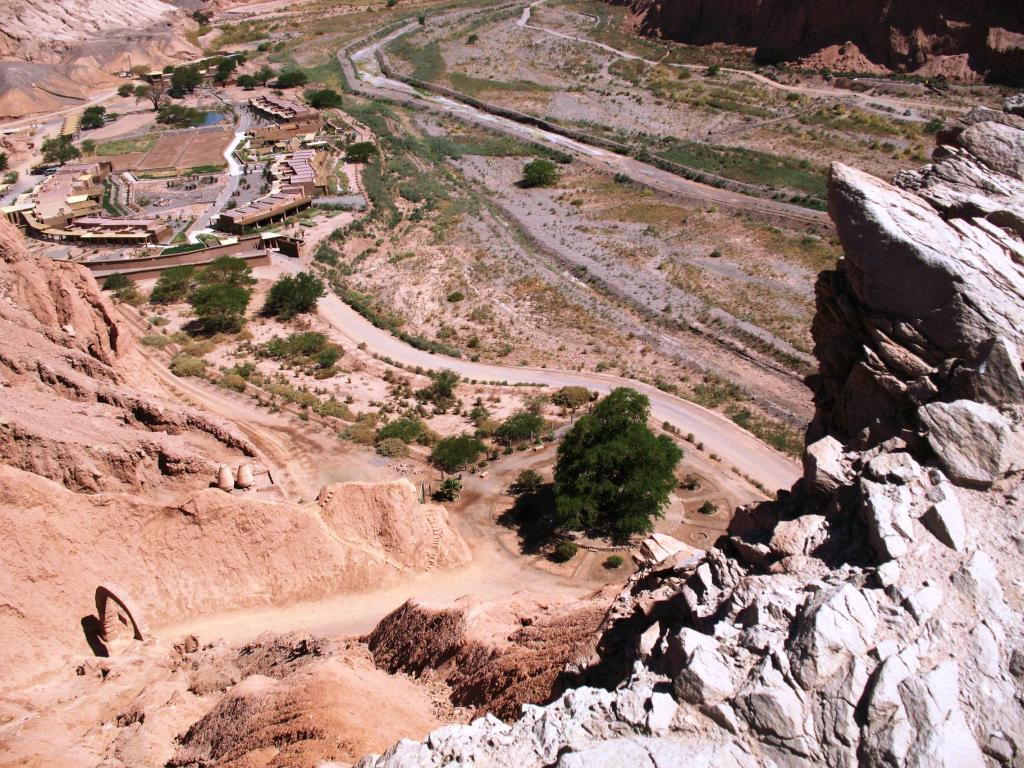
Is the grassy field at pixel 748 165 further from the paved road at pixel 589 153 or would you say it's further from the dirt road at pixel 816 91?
the dirt road at pixel 816 91

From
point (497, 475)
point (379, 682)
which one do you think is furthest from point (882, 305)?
point (497, 475)

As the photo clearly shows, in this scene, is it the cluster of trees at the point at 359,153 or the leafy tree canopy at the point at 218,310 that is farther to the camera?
the cluster of trees at the point at 359,153

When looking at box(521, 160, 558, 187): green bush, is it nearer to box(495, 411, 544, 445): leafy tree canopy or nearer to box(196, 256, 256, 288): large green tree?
box(196, 256, 256, 288): large green tree

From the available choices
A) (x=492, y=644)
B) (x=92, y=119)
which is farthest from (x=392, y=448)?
(x=92, y=119)

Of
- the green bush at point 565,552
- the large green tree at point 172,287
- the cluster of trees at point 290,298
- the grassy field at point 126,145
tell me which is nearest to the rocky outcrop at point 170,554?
the green bush at point 565,552

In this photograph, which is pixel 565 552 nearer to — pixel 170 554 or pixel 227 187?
pixel 170 554
